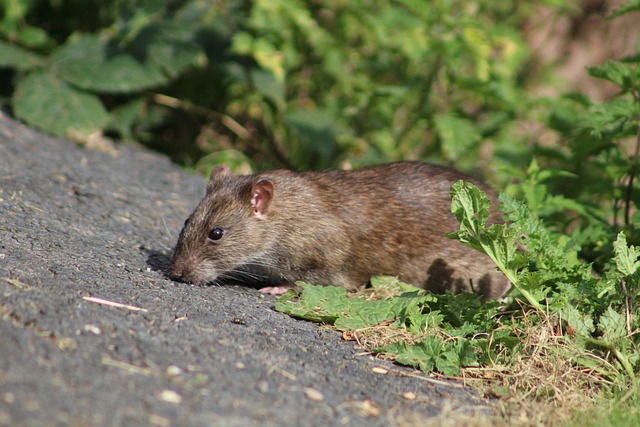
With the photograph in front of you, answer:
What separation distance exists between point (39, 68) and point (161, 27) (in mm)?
1324

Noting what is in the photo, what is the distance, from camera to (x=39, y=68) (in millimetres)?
7293

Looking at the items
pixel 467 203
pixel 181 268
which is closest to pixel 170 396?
pixel 181 268

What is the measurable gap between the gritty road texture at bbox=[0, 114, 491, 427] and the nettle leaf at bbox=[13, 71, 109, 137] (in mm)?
1532

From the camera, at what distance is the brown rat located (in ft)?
16.8

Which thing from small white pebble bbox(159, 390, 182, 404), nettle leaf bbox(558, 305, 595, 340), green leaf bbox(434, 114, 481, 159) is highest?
green leaf bbox(434, 114, 481, 159)

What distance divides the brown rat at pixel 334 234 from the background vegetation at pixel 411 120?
0.40m

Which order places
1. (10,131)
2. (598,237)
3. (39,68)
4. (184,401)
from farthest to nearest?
(39,68), (10,131), (598,237), (184,401)

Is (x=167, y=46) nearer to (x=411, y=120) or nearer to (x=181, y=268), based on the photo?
(x=411, y=120)

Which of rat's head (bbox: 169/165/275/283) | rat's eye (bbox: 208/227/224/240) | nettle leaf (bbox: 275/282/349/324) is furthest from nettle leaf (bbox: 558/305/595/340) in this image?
rat's eye (bbox: 208/227/224/240)

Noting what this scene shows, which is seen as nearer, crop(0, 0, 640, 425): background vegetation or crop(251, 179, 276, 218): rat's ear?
crop(0, 0, 640, 425): background vegetation

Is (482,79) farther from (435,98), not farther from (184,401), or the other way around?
(184,401)

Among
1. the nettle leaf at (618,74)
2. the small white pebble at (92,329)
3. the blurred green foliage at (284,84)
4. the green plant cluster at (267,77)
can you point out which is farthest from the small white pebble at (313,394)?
the green plant cluster at (267,77)

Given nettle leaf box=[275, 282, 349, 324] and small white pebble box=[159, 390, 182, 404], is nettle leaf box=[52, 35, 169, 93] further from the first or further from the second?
small white pebble box=[159, 390, 182, 404]

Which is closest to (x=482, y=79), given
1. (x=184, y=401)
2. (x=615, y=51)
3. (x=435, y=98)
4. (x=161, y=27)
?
(x=435, y=98)
